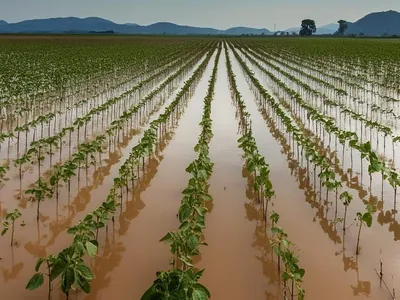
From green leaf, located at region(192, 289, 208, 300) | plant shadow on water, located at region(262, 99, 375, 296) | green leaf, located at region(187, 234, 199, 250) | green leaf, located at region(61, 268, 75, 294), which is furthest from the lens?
plant shadow on water, located at region(262, 99, 375, 296)

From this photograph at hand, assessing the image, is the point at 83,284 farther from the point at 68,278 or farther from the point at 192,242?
the point at 192,242

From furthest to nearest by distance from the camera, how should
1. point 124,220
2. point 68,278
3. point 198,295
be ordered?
point 124,220
point 68,278
point 198,295

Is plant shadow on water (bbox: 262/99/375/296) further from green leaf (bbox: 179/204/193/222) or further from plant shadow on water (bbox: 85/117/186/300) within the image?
plant shadow on water (bbox: 85/117/186/300)

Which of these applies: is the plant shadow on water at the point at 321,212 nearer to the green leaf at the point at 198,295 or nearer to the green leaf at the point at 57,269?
the green leaf at the point at 198,295

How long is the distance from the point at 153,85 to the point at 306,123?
10048 millimetres

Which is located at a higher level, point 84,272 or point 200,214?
point 200,214

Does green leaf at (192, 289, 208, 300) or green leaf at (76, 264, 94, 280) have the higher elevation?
green leaf at (192, 289, 208, 300)

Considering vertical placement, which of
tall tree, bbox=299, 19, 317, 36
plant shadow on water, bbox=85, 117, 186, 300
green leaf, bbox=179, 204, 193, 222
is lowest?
plant shadow on water, bbox=85, 117, 186, 300

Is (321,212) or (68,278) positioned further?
(321,212)

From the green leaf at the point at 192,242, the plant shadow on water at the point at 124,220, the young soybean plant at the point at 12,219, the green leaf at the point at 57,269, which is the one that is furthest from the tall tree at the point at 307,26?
the green leaf at the point at 57,269

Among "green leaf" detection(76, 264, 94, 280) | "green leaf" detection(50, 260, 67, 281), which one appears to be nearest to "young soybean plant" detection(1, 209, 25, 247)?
"green leaf" detection(50, 260, 67, 281)

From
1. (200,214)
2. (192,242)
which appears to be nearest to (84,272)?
(192,242)

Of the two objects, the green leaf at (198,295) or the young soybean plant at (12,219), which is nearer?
the green leaf at (198,295)

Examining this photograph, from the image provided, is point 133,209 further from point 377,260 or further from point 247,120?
point 247,120
